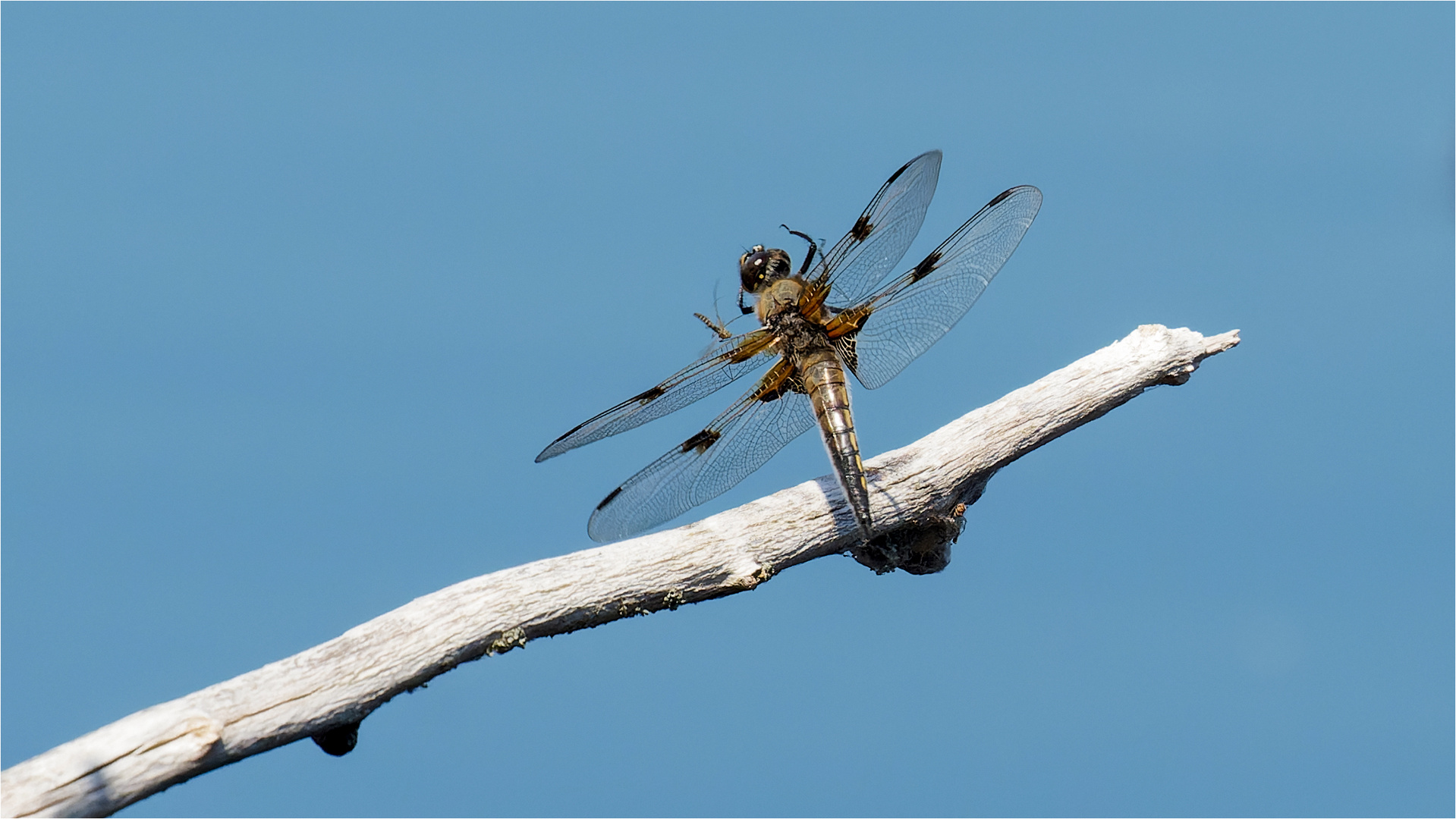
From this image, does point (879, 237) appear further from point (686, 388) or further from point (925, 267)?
point (686, 388)

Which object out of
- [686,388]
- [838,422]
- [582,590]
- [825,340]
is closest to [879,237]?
[825,340]

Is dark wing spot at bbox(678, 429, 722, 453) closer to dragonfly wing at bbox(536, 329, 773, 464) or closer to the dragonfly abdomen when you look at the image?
dragonfly wing at bbox(536, 329, 773, 464)

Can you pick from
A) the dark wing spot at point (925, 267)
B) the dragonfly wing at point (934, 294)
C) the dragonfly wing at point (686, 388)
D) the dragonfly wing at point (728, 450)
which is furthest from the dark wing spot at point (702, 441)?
the dark wing spot at point (925, 267)

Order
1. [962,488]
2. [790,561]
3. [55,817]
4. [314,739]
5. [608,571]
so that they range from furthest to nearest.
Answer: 1. [962,488]
2. [790,561]
3. [608,571]
4. [314,739]
5. [55,817]

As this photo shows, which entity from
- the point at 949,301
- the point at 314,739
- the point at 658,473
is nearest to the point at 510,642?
the point at 314,739

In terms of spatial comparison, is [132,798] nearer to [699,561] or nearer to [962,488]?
[699,561]
